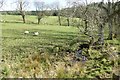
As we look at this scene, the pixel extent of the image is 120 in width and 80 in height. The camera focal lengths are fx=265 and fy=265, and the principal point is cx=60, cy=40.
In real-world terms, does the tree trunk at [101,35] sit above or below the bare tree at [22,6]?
below

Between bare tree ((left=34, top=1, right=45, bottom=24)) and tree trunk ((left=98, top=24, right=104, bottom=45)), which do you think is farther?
bare tree ((left=34, top=1, right=45, bottom=24))

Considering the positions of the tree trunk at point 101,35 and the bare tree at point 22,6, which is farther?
the bare tree at point 22,6

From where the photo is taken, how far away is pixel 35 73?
6.08 meters

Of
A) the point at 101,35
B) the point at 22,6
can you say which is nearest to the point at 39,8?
the point at 22,6

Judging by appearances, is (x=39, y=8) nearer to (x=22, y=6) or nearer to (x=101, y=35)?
(x=22, y=6)

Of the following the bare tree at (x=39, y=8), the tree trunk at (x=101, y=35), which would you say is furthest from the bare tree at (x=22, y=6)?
the tree trunk at (x=101, y=35)

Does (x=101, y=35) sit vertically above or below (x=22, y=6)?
below

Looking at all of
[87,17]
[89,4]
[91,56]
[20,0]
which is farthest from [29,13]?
[91,56]

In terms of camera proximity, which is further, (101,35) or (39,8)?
(39,8)

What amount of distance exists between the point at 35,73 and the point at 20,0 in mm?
37775

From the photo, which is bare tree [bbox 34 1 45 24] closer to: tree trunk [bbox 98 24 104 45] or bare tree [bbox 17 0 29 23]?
bare tree [bbox 17 0 29 23]

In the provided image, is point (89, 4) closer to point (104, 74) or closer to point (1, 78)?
point (104, 74)

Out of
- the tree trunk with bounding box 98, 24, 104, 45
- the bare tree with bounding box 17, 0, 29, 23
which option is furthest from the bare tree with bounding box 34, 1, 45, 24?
the tree trunk with bounding box 98, 24, 104, 45

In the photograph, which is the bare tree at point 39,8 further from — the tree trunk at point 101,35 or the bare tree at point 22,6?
the tree trunk at point 101,35
